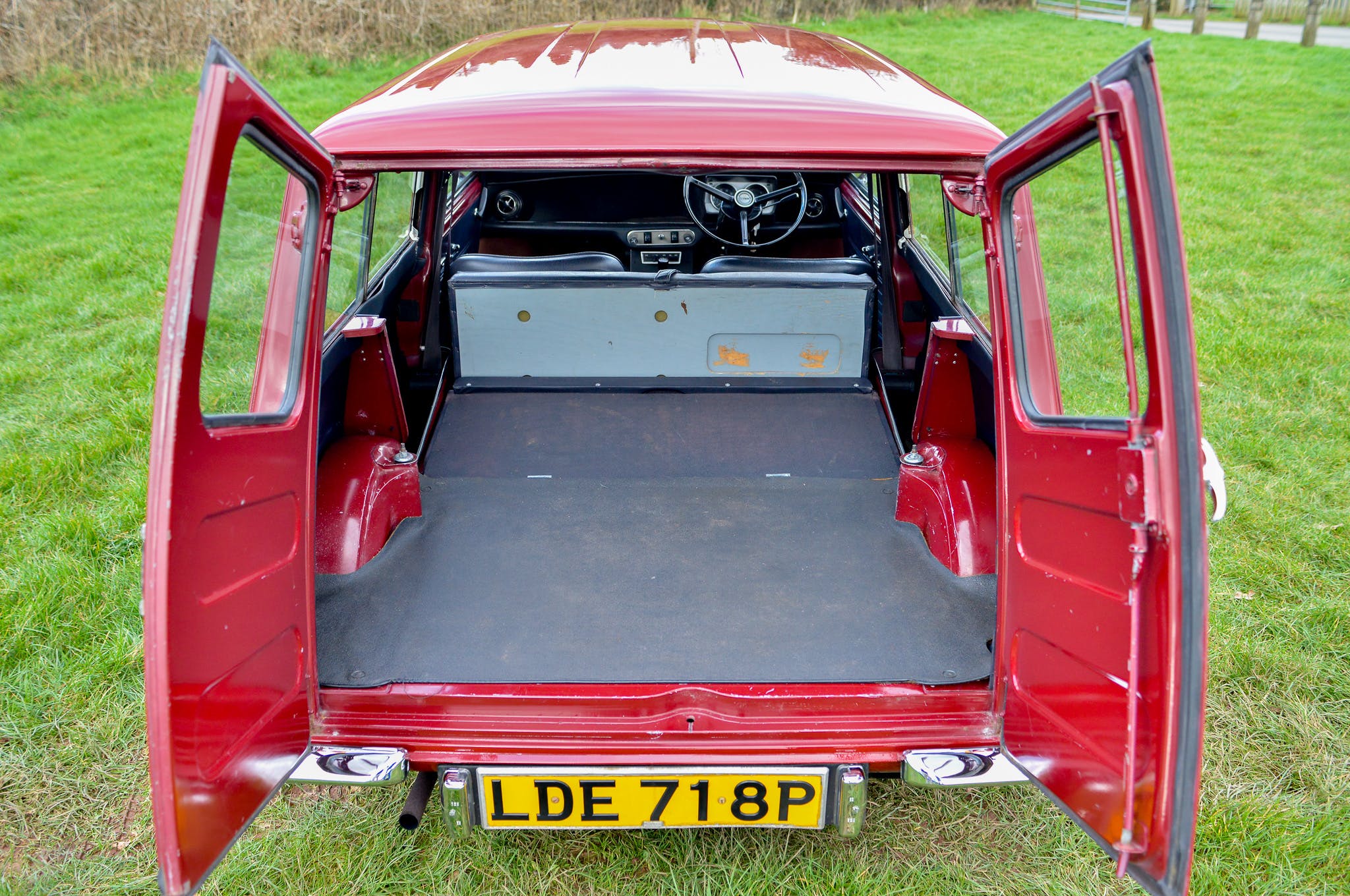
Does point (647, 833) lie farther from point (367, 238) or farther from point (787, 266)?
point (367, 238)

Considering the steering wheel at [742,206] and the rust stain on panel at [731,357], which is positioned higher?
the steering wheel at [742,206]

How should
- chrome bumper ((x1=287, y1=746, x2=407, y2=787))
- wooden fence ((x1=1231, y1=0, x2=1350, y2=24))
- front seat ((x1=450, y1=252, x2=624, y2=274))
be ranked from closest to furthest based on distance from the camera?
chrome bumper ((x1=287, y1=746, x2=407, y2=787))
front seat ((x1=450, y1=252, x2=624, y2=274))
wooden fence ((x1=1231, y1=0, x2=1350, y2=24))

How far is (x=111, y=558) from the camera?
10.0 ft

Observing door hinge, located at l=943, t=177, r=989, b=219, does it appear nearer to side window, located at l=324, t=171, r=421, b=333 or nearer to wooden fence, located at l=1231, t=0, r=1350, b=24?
side window, located at l=324, t=171, r=421, b=333

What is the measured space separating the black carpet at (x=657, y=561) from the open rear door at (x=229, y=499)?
300 millimetres

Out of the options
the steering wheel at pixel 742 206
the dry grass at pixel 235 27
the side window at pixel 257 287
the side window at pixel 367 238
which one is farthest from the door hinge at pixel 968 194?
the dry grass at pixel 235 27

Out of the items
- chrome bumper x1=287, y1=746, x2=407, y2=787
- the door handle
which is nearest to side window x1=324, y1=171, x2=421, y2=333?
chrome bumper x1=287, y1=746, x2=407, y2=787

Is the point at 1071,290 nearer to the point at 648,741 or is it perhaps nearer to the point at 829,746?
the point at 829,746

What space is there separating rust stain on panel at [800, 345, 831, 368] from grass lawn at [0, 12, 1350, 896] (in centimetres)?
148

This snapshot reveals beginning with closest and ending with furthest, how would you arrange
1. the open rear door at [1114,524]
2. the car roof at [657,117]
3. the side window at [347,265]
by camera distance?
the open rear door at [1114,524]
the car roof at [657,117]
the side window at [347,265]

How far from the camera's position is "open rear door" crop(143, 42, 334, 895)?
128 centimetres

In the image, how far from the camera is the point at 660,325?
300 cm

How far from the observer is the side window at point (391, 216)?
9.75 feet

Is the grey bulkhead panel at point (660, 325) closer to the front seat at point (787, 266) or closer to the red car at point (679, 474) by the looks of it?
the red car at point (679, 474)
